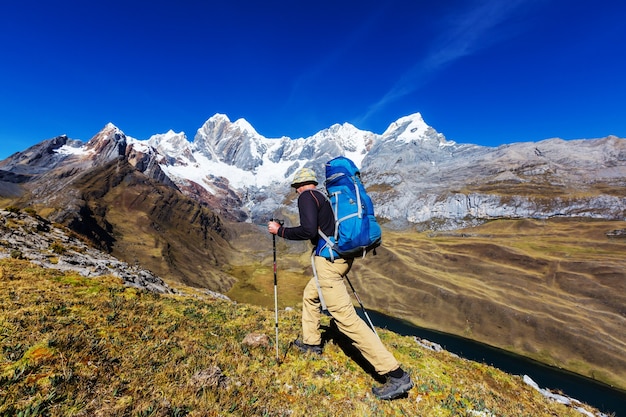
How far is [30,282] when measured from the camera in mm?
10906

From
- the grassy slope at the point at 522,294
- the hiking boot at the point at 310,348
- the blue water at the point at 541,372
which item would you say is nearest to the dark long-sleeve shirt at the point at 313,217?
the hiking boot at the point at 310,348

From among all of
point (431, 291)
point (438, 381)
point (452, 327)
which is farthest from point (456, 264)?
point (438, 381)

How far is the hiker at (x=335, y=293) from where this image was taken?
7.67 m

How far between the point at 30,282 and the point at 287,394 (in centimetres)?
1052

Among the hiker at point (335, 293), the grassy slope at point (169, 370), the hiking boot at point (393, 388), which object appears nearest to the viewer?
the grassy slope at point (169, 370)

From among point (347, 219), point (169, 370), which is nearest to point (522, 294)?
point (347, 219)

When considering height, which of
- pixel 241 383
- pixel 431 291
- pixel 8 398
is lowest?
pixel 431 291

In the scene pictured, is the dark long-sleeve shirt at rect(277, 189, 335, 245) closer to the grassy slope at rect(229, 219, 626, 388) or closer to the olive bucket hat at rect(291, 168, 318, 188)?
the olive bucket hat at rect(291, 168, 318, 188)

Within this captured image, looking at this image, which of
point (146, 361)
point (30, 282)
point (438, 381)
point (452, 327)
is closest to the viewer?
point (146, 361)

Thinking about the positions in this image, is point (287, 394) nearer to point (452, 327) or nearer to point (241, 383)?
point (241, 383)

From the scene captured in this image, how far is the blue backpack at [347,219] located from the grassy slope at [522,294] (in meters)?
135

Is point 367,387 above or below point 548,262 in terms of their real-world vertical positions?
above

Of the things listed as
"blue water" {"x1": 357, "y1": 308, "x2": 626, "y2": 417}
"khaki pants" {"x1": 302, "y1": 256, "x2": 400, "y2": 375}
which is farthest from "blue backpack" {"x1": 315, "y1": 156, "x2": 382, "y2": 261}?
"blue water" {"x1": 357, "y1": 308, "x2": 626, "y2": 417}

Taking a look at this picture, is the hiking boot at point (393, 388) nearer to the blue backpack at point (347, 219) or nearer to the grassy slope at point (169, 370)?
the grassy slope at point (169, 370)
